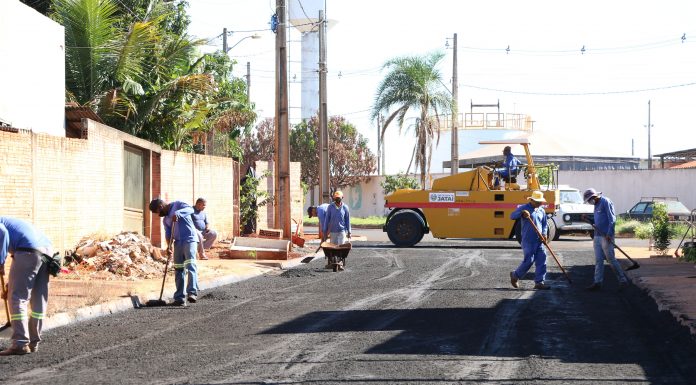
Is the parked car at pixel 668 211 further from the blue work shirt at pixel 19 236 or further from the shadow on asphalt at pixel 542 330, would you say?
the blue work shirt at pixel 19 236

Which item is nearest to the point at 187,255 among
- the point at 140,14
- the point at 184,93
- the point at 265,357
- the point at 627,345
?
the point at 265,357

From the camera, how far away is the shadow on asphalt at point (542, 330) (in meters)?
9.52

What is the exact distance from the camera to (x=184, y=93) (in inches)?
1021

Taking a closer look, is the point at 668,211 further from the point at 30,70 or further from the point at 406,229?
the point at 30,70

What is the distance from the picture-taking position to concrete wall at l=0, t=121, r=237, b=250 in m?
16.4

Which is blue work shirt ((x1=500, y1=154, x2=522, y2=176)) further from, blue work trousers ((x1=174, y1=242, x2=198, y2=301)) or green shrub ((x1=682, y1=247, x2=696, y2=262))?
blue work trousers ((x1=174, y1=242, x2=198, y2=301))

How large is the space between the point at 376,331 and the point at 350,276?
800 cm

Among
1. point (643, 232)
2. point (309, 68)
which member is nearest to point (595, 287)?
point (643, 232)

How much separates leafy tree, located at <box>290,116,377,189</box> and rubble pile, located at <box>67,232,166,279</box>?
41767 millimetres

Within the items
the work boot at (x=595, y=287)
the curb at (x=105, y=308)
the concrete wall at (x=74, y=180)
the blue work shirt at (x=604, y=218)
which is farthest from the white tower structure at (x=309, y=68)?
the work boot at (x=595, y=287)

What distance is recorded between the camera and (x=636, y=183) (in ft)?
165

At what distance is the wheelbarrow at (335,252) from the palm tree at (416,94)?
23.1 meters

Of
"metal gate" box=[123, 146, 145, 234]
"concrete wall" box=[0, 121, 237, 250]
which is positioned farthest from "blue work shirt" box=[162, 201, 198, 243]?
"metal gate" box=[123, 146, 145, 234]

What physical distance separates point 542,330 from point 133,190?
13809 mm
